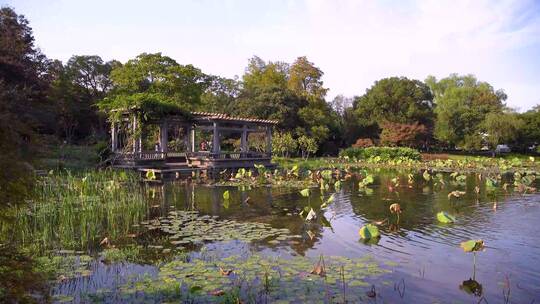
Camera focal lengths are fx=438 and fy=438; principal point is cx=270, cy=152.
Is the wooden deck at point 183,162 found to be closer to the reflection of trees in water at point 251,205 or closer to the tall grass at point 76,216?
the reflection of trees in water at point 251,205

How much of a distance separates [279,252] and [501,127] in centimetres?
3332

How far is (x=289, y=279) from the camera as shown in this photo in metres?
5.06

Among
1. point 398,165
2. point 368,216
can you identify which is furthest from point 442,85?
point 368,216

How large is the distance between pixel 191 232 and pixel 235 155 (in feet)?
46.1

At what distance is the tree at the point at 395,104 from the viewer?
122ft

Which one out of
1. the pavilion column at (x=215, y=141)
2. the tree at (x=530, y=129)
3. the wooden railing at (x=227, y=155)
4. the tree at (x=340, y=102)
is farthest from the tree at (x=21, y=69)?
the tree at (x=340, y=102)

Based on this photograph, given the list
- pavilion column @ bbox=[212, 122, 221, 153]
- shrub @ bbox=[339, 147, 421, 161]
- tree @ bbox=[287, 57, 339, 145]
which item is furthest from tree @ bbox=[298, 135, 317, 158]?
pavilion column @ bbox=[212, 122, 221, 153]

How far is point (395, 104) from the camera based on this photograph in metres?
38.1

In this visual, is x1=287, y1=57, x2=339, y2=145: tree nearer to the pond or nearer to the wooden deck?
the wooden deck

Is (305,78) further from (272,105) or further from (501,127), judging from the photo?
(501,127)

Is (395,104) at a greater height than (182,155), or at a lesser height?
greater

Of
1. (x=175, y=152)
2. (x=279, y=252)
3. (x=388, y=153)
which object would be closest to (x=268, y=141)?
(x=175, y=152)

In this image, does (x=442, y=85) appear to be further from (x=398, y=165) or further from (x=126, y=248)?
(x=126, y=248)

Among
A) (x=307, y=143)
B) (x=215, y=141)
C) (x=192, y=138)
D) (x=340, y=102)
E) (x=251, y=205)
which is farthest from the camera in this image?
(x=340, y=102)
